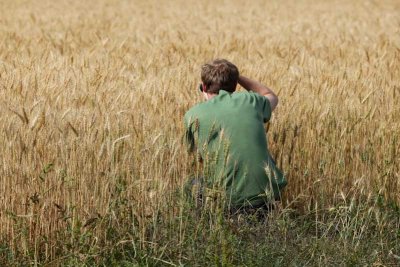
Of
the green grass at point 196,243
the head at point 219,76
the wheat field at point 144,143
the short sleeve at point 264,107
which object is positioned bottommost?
the green grass at point 196,243

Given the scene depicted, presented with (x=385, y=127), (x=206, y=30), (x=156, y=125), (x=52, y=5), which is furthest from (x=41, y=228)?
(x=52, y=5)

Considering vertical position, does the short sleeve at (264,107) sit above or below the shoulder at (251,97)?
below

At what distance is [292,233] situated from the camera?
12.5 ft

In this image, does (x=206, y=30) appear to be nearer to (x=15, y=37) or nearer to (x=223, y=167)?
(x=15, y=37)

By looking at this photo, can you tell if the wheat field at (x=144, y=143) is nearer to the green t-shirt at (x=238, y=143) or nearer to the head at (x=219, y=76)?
the green t-shirt at (x=238, y=143)

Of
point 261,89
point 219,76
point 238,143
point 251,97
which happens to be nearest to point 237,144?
point 238,143

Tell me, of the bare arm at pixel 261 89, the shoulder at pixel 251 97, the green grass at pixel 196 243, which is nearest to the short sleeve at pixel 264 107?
the shoulder at pixel 251 97

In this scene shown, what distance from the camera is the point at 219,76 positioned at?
13.3 feet

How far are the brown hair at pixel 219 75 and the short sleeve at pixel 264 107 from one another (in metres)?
0.15

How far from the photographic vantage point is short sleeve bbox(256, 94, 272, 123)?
402cm

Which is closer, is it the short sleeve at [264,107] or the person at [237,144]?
the person at [237,144]

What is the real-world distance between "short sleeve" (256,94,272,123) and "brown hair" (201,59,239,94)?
0.48 ft

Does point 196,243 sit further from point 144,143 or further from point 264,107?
point 264,107

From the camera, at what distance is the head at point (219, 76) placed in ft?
13.2
